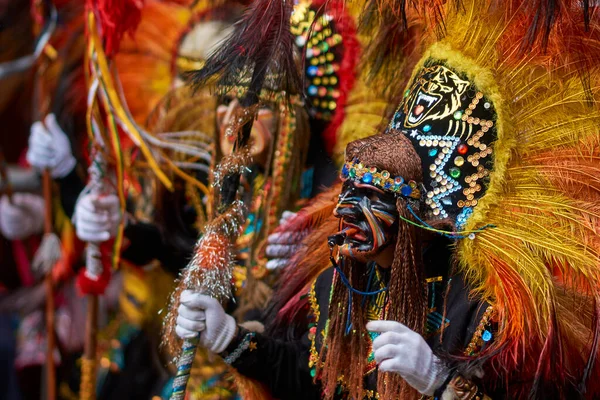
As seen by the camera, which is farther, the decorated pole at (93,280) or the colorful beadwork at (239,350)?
the decorated pole at (93,280)

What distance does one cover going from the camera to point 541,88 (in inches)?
92.5

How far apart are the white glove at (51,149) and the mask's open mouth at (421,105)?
232cm

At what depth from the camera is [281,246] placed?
10.2 feet

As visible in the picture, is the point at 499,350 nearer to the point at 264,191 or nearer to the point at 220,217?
the point at 220,217

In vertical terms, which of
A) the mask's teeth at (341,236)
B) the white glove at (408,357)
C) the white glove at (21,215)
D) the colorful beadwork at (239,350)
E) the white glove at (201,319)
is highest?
the mask's teeth at (341,236)

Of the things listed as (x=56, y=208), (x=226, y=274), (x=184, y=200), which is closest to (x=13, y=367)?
(x=56, y=208)

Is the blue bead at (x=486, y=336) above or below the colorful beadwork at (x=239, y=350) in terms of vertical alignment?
above

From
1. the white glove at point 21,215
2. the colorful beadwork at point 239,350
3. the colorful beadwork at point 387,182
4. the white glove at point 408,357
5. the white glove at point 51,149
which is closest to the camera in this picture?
the white glove at point 408,357

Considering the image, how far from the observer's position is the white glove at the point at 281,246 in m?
3.04

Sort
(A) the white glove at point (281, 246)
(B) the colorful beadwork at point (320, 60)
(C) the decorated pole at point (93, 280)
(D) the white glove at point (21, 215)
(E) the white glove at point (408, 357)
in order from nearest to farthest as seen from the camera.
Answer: (E) the white glove at point (408, 357)
(A) the white glove at point (281, 246)
(B) the colorful beadwork at point (320, 60)
(C) the decorated pole at point (93, 280)
(D) the white glove at point (21, 215)

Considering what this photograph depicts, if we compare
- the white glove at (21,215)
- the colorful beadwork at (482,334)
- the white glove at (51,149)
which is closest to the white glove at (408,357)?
the colorful beadwork at (482,334)

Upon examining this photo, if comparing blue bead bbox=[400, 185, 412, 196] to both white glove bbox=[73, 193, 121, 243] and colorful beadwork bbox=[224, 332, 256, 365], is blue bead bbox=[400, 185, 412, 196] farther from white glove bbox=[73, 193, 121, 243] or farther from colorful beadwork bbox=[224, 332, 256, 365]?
white glove bbox=[73, 193, 121, 243]

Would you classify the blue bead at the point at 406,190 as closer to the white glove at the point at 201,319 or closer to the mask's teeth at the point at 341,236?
the mask's teeth at the point at 341,236

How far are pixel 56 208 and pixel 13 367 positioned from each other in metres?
0.95
